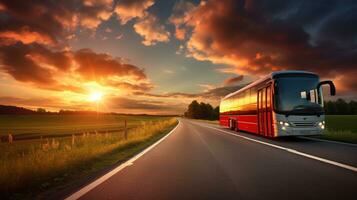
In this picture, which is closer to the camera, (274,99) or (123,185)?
(123,185)

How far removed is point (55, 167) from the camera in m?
7.77

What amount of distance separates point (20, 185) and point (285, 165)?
20.8 feet

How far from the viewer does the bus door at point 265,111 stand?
16.8 m

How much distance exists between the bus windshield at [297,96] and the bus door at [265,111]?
919 mm

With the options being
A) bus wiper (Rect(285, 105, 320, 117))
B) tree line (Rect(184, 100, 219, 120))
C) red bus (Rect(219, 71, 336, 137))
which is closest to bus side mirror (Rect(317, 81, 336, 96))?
red bus (Rect(219, 71, 336, 137))

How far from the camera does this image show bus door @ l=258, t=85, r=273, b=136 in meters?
16.8

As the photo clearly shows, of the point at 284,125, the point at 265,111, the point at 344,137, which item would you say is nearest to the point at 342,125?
the point at 344,137

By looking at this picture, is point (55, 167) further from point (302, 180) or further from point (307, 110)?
point (307, 110)

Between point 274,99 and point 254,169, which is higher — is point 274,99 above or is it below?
above

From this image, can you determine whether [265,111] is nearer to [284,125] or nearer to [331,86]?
[284,125]

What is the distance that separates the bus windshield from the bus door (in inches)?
36.2

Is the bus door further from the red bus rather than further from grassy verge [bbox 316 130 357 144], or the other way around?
grassy verge [bbox 316 130 357 144]

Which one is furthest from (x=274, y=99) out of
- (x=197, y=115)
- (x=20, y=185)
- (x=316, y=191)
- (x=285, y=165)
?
(x=197, y=115)

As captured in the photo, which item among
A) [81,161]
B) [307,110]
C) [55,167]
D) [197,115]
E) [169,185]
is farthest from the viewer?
[197,115]
